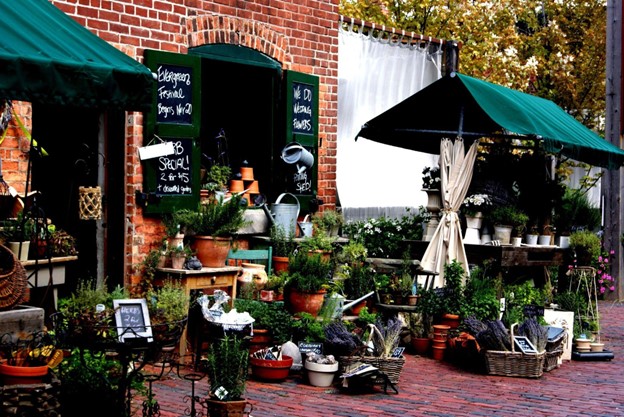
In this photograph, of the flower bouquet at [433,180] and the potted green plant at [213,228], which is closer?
the potted green plant at [213,228]

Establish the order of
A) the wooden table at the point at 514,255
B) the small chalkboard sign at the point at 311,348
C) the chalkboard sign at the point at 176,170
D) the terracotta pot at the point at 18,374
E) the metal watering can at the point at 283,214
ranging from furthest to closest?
the wooden table at the point at 514,255, the metal watering can at the point at 283,214, the chalkboard sign at the point at 176,170, the small chalkboard sign at the point at 311,348, the terracotta pot at the point at 18,374

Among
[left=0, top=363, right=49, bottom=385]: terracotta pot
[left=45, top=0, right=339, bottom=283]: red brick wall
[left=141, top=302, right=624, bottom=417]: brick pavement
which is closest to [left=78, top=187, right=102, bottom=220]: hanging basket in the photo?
[left=45, top=0, right=339, bottom=283]: red brick wall

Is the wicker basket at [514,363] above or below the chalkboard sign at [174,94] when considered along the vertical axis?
below

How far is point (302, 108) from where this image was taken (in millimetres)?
11672

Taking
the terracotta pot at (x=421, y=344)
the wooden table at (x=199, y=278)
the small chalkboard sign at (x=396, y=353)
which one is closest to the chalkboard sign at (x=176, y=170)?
the wooden table at (x=199, y=278)

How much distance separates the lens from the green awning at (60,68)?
17.8 feet

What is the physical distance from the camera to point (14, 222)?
27.7ft

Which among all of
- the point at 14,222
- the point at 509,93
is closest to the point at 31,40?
the point at 14,222

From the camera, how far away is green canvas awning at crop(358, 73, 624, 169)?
11609mm

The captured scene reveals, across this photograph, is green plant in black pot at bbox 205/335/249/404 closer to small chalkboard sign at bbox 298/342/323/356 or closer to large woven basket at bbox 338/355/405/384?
large woven basket at bbox 338/355/405/384

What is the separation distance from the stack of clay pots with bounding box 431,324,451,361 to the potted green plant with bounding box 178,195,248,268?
7.73ft

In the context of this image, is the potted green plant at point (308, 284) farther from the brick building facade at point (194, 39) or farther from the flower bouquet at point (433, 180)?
the flower bouquet at point (433, 180)

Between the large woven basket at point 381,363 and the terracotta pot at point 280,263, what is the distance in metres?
2.05

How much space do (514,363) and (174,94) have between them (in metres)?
4.25
